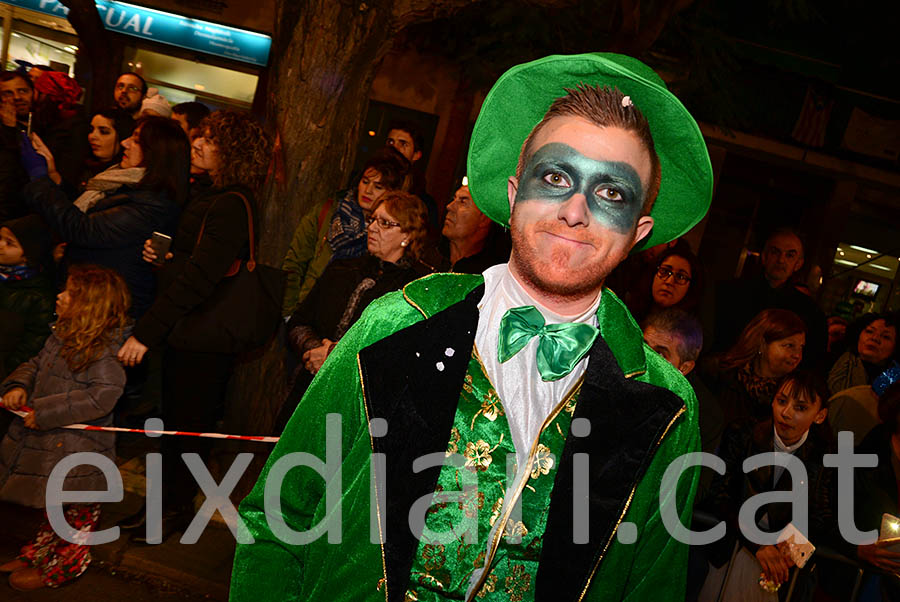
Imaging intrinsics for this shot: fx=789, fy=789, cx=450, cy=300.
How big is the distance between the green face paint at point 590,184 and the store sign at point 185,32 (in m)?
11.6

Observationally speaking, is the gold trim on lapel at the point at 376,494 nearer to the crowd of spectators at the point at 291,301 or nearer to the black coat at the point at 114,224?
the crowd of spectators at the point at 291,301

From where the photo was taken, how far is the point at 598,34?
1070 centimetres

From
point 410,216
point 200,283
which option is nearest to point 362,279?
point 410,216

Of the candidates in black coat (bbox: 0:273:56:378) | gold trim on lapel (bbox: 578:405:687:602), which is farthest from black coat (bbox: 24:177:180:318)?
gold trim on lapel (bbox: 578:405:687:602)

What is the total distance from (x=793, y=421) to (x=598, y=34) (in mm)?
7858

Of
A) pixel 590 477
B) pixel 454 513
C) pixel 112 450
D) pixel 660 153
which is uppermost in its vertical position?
pixel 660 153

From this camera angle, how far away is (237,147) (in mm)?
4488

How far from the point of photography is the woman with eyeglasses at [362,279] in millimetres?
4070

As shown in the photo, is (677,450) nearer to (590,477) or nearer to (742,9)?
(590,477)

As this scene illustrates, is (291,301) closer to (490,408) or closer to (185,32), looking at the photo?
(490,408)

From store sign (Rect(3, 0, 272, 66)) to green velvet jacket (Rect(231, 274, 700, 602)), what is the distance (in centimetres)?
1157

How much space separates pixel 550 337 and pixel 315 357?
7.52ft

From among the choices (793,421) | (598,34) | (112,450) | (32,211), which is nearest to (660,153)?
(793,421)

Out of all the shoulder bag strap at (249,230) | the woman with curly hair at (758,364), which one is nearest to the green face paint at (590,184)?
the shoulder bag strap at (249,230)
